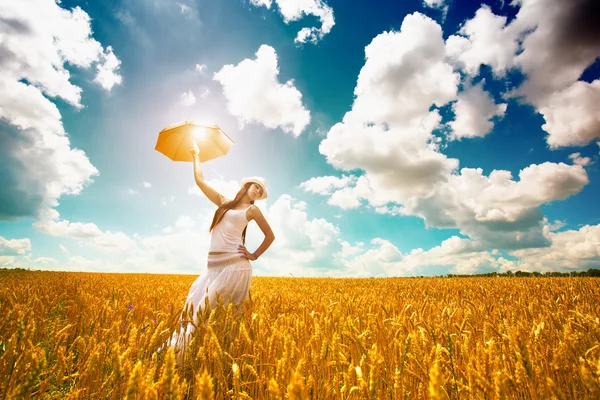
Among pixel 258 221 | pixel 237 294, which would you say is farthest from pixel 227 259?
pixel 258 221

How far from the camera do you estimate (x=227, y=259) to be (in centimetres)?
389

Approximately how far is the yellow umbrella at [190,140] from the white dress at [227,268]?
7.18ft

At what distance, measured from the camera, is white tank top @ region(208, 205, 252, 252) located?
157 inches

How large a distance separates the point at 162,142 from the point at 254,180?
234cm

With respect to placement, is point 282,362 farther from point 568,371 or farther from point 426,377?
point 568,371

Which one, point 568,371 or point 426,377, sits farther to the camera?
point 568,371

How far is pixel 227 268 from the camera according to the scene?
12.6 ft

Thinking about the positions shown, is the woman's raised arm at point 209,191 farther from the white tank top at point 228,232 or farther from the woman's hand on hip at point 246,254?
the woman's hand on hip at point 246,254

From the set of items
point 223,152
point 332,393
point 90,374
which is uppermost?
point 223,152

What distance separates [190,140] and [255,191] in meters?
2.05

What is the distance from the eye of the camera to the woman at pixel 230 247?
3.72 m

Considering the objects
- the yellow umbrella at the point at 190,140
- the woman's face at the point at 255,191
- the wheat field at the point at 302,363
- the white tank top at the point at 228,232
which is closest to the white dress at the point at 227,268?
the white tank top at the point at 228,232

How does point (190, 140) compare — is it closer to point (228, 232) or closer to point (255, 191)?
point (255, 191)

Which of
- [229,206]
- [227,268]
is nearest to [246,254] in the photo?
[227,268]
